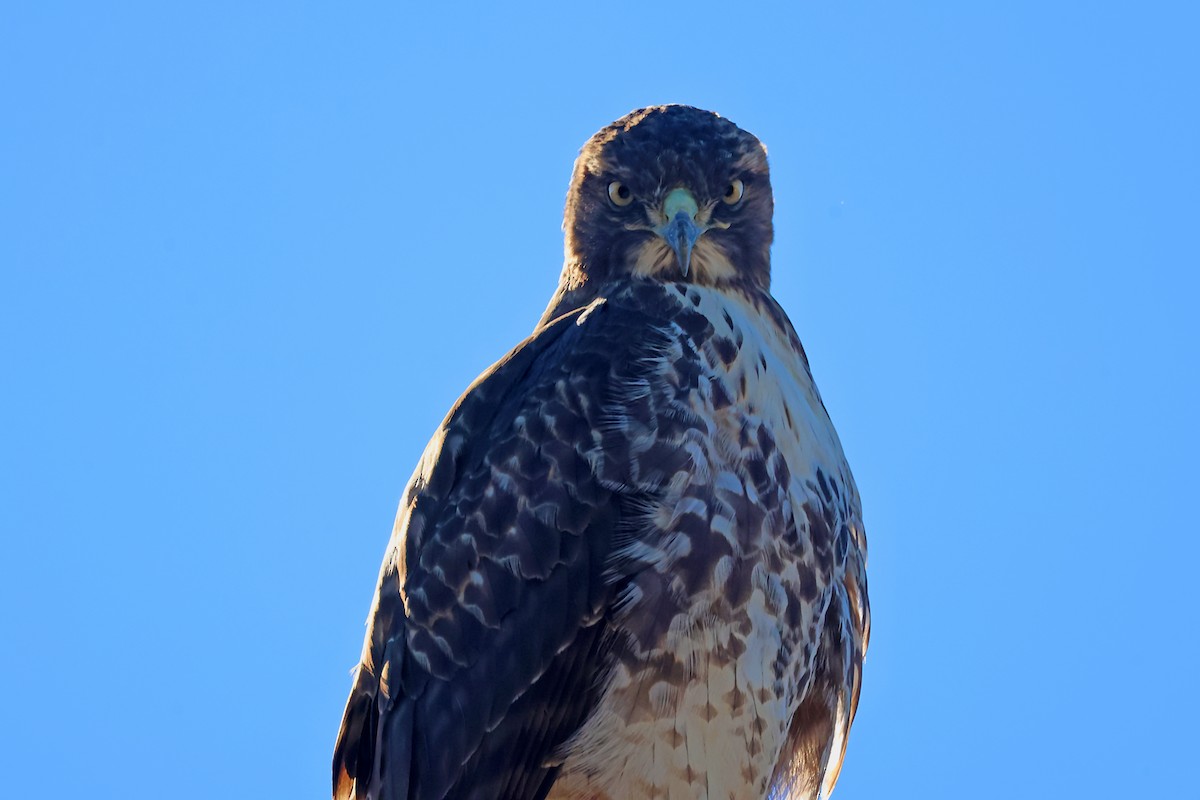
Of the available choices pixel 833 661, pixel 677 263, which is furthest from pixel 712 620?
pixel 677 263

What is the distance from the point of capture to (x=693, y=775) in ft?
15.0

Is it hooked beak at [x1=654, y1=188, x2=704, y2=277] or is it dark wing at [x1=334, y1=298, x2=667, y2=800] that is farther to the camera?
hooked beak at [x1=654, y1=188, x2=704, y2=277]

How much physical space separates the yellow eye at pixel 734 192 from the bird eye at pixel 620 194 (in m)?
0.33

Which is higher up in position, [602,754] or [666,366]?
[666,366]

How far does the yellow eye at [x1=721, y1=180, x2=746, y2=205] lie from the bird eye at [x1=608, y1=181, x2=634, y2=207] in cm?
33

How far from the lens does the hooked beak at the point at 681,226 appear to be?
17.5ft

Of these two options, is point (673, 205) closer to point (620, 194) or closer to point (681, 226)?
point (681, 226)

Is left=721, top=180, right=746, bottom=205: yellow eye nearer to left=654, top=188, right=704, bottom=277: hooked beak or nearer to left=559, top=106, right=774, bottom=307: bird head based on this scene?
left=559, top=106, right=774, bottom=307: bird head

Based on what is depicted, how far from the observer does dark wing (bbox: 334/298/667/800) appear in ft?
15.4

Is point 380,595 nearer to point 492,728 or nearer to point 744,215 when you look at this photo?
point 492,728

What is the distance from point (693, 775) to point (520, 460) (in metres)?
1.09

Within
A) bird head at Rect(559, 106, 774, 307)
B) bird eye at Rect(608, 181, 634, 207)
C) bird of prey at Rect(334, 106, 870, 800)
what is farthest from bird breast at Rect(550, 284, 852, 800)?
bird eye at Rect(608, 181, 634, 207)

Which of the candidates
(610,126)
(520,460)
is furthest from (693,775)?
(610,126)

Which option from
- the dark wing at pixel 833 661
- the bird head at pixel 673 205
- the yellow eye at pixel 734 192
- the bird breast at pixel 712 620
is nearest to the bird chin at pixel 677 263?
the bird head at pixel 673 205
